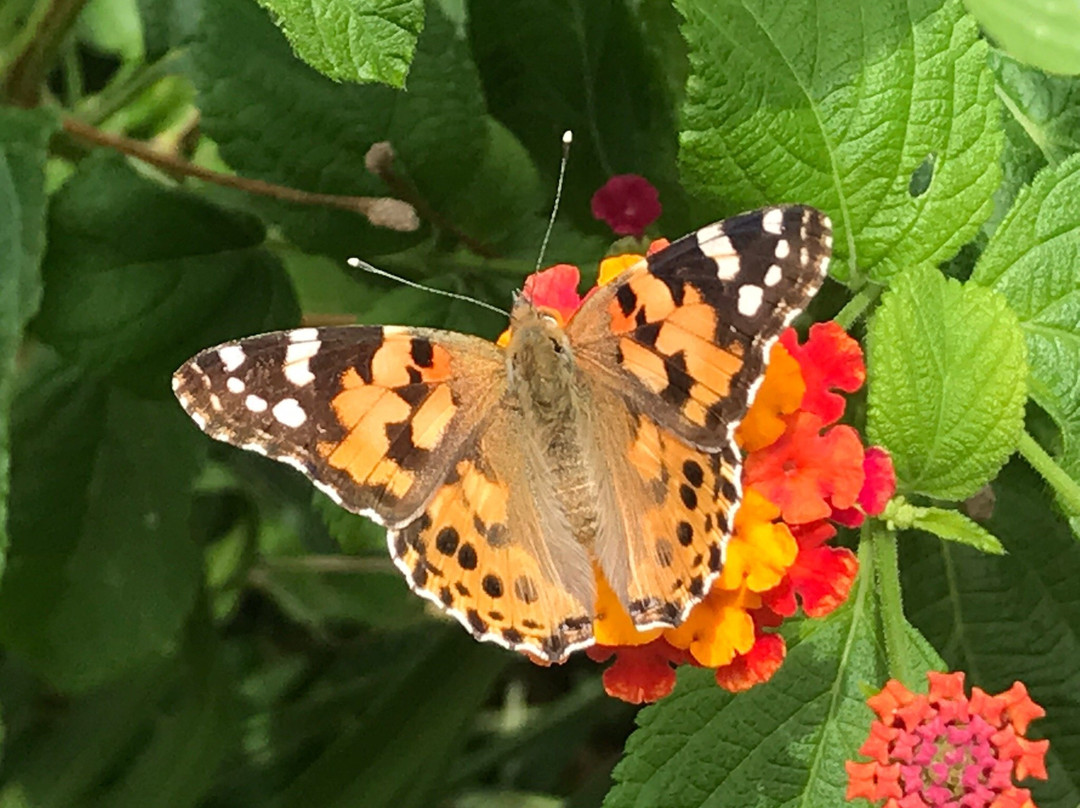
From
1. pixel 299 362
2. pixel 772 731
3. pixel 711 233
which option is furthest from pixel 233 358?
pixel 772 731

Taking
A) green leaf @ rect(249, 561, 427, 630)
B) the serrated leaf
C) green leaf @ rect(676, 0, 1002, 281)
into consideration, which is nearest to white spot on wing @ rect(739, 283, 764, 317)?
green leaf @ rect(676, 0, 1002, 281)

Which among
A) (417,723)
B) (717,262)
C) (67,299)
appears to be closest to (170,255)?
(67,299)

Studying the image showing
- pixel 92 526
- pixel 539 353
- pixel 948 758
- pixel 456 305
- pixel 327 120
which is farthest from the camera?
pixel 92 526

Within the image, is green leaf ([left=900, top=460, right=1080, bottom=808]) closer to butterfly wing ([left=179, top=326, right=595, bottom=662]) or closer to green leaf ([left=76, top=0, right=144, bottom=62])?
butterfly wing ([left=179, top=326, right=595, bottom=662])

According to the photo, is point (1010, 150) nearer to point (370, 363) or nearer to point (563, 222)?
point (563, 222)

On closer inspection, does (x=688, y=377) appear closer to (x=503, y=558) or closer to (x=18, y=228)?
(x=503, y=558)

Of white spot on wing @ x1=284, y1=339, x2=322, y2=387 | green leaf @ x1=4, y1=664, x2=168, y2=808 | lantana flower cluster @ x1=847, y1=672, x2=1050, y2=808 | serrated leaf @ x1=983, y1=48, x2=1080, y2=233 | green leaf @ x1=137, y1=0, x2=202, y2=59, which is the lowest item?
green leaf @ x1=4, y1=664, x2=168, y2=808
